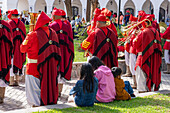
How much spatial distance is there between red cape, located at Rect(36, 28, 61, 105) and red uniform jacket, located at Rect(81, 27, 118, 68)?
143cm

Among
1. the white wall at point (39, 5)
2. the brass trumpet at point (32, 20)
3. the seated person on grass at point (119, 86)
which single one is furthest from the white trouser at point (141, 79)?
the white wall at point (39, 5)

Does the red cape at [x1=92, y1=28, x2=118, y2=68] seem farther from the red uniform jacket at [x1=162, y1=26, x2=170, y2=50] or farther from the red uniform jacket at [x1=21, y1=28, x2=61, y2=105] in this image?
the red uniform jacket at [x1=162, y1=26, x2=170, y2=50]

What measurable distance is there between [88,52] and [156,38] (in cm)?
172

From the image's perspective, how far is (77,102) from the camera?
538 centimetres

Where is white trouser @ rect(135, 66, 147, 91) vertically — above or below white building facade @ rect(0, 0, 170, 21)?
below

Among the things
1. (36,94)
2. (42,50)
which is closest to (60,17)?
(42,50)

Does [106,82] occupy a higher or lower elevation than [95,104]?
higher

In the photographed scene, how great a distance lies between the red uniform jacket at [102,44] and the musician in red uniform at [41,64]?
1510 mm

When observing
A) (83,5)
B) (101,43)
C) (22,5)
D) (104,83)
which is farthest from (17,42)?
(22,5)

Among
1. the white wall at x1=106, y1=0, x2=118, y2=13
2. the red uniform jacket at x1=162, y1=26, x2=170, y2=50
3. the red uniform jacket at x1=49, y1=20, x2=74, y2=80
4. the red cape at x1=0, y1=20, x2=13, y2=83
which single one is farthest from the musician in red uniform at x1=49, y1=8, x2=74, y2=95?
the white wall at x1=106, y1=0, x2=118, y2=13

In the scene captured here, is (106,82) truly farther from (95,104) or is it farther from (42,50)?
(42,50)

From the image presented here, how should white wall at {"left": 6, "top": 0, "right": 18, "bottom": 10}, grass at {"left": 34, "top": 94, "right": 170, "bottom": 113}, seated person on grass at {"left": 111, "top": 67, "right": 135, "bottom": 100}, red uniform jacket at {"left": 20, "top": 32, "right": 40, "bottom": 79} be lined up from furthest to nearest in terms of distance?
white wall at {"left": 6, "top": 0, "right": 18, "bottom": 10} < seated person on grass at {"left": 111, "top": 67, "right": 135, "bottom": 100} < red uniform jacket at {"left": 20, "top": 32, "right": 40, "bottom": 79} < grass at {"left": 34, "top": 94, "right": 170, "bottom": 113}

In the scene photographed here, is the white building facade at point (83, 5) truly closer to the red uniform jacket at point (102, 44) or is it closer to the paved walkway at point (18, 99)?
the paved walkway at point (18, 99)

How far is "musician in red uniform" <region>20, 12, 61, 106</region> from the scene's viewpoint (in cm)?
533
